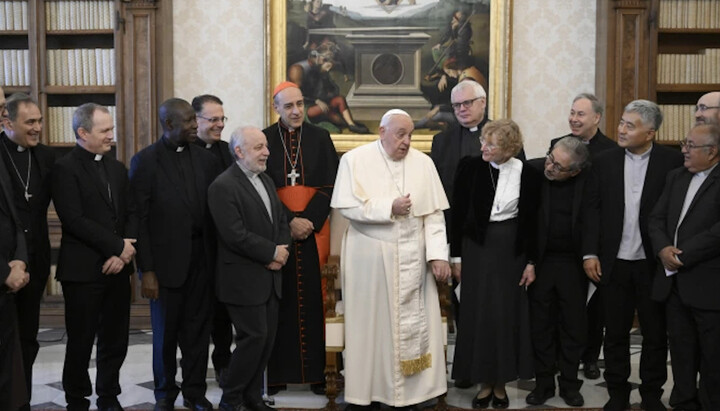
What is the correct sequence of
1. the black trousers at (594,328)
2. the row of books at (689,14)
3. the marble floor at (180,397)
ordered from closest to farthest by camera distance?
1. the marble floor at (180,397)
2. the black trousers at (594,328)
3. the row of books at (689,14)

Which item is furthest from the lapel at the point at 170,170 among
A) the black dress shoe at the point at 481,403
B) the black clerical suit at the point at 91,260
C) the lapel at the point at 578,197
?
the lapel at the point at 578,197

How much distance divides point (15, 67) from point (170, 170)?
328 cm

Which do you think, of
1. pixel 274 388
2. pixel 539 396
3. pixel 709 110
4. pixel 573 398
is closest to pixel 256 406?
pixel 274 388

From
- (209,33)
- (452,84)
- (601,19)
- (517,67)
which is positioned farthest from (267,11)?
(601,19)

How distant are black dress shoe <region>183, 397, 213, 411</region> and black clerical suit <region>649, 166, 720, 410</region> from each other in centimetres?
254

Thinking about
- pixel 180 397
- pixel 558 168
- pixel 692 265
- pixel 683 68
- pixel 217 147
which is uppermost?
pixel 683 68

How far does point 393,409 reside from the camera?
4.91 metres

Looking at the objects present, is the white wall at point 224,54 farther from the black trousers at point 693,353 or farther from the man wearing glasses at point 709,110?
the black trousers at point 693,353

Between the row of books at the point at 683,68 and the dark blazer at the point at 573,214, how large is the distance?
271 centimetres

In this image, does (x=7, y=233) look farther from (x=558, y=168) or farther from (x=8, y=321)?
(x=558, y=168)

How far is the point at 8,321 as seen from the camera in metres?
3.90

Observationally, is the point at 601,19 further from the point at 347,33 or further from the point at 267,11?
the point at 267,11

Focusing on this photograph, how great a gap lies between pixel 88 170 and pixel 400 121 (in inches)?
66.4

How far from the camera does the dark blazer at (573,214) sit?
488 centimetres
